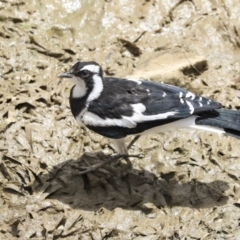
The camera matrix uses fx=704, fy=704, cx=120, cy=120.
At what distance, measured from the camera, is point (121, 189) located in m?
6.02

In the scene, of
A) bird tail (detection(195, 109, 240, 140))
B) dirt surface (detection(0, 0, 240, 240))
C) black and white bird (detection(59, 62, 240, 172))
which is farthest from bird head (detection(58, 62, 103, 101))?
bird tail (detection(195, 109, 240, 140))

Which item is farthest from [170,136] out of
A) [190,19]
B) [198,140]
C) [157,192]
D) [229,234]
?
[190,19]

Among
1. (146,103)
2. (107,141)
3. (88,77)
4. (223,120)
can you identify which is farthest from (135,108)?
(107,141)

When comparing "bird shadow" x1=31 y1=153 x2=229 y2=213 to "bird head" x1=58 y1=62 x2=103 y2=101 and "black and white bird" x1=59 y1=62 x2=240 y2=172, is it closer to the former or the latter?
"black and white bird" x1=59 y1=62 x2=240 y2=172

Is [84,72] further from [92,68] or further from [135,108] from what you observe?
[135,108]

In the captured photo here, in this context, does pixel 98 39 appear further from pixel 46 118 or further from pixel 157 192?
pixel 157 192

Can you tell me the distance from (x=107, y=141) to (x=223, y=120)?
119 centimetres

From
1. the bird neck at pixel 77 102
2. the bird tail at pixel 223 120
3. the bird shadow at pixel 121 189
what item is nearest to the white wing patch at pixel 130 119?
the bird neck at pixel 77 102

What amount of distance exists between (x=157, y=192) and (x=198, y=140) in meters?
0.72

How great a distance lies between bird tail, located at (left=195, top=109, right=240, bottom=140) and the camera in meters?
5.72

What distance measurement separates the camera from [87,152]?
6297mm

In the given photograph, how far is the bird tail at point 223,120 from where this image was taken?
18.8 ft

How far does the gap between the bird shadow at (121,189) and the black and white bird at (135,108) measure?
1.46 ft

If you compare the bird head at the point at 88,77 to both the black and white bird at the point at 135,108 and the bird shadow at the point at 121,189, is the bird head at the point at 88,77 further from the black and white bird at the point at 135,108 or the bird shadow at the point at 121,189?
the bird shadow at the point at 121,189
